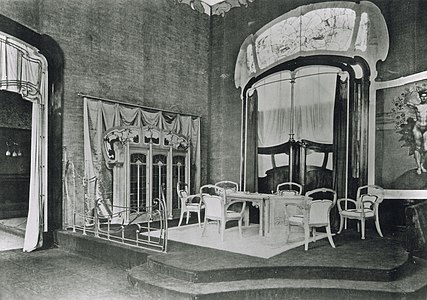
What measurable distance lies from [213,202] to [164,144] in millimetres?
2151

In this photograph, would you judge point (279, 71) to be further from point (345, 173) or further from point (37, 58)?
point (37, 58)

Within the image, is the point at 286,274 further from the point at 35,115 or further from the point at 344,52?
the point at 35,115

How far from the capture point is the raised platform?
3492 mm

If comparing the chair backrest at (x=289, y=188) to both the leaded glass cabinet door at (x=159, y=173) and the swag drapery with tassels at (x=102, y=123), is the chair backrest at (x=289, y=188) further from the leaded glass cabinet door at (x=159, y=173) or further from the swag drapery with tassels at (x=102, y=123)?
the swag drapery with tassels at (x=102, y=123)

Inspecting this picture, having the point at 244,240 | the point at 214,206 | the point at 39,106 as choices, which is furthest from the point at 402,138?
the point at 39,106

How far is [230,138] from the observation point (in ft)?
22.6

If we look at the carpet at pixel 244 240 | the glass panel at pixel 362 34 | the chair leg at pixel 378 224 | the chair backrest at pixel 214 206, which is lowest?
the carpet at pixel 244 240

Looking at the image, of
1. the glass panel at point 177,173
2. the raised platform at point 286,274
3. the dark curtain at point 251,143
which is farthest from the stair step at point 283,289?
the glass panel at point 177,173

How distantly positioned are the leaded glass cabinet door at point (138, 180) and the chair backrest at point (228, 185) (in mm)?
1376

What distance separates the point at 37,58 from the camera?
210 inches

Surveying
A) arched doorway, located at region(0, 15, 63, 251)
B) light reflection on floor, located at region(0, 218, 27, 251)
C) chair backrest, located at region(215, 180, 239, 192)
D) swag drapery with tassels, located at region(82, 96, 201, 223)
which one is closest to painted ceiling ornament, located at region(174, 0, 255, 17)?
swag drapery with tassels, located at region(82, 96, 201, 223)

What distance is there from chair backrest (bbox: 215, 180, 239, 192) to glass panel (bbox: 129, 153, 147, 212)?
1397 mm

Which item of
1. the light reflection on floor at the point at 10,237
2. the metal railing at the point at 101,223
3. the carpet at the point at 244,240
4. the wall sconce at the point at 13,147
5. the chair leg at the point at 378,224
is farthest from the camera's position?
the wall sconce at the point at 13,147

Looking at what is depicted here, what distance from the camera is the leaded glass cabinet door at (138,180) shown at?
20.5 ft
